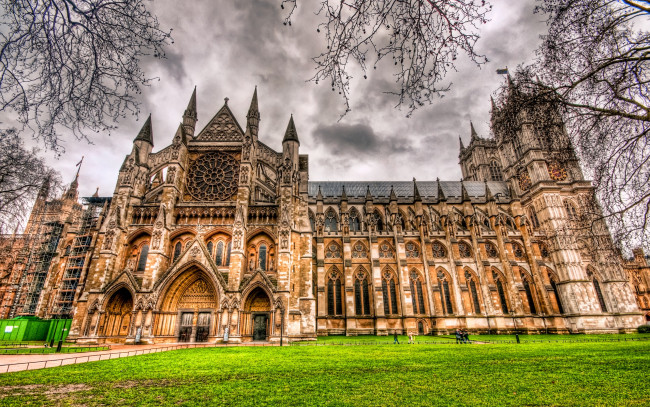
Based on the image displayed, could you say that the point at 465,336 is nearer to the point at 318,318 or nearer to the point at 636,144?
the point at 318,318

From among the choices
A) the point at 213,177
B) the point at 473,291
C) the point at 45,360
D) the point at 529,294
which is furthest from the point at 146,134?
the point at 529,294

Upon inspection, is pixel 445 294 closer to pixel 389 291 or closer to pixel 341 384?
pixel 389 291

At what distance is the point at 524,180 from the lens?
4056 cm

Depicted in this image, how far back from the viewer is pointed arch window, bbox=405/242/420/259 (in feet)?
113

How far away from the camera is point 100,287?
20969 millimetres

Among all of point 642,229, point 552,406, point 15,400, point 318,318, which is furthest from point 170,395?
point 318,318

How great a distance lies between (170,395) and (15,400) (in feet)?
8.73

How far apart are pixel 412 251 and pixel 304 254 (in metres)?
16.0

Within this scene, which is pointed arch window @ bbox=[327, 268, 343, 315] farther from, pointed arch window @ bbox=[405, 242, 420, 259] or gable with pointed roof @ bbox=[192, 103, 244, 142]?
gable with pointed roof @ bbox=[192, 103, 244, 142]

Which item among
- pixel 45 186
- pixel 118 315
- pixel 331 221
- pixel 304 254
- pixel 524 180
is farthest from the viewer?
pixel 524 180

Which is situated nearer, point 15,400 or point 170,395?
point 15,400

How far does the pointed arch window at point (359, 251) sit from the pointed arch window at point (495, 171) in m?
30.1

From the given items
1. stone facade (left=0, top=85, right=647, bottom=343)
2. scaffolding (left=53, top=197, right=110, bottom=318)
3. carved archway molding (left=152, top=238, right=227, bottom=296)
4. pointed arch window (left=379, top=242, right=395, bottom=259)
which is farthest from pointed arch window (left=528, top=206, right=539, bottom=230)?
scaffolding (left=53, top=197, right=110, bottom=318)

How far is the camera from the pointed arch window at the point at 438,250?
34.5 meters
